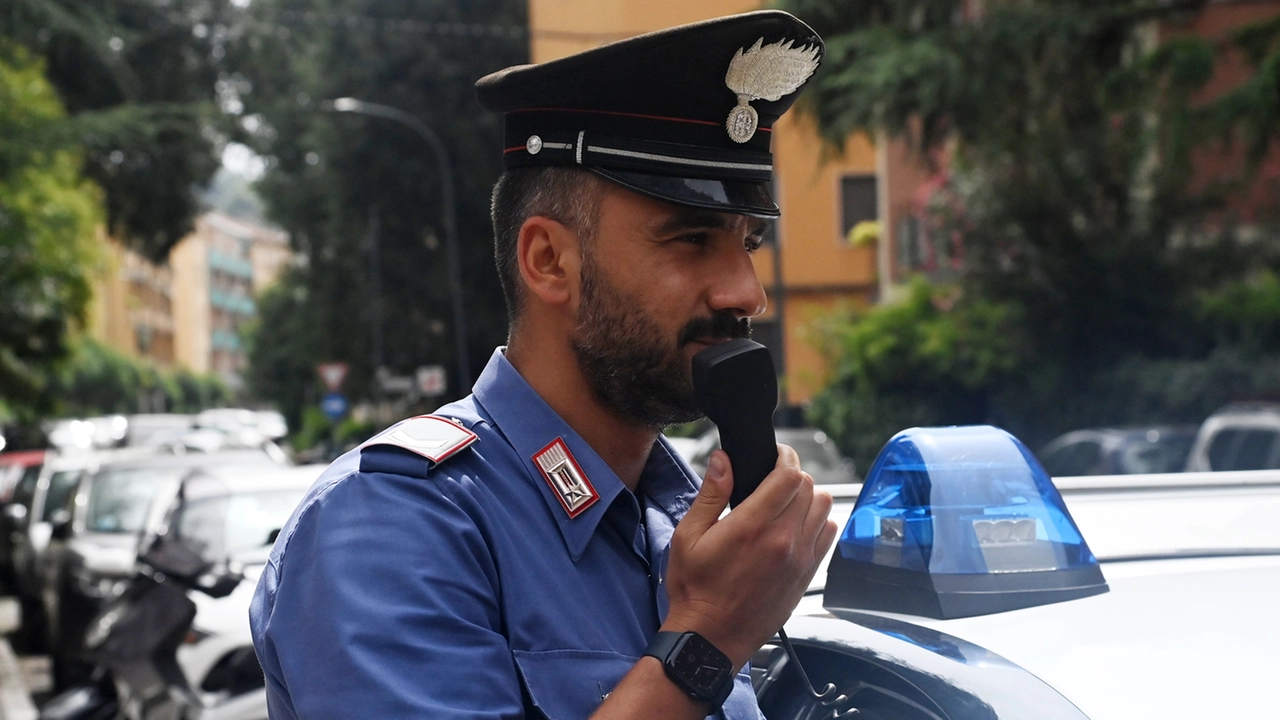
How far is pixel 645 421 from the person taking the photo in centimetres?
171

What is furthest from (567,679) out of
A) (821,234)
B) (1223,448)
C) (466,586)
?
(821,234)

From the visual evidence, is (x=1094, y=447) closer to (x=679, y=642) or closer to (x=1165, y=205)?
(x=1165, y=205)

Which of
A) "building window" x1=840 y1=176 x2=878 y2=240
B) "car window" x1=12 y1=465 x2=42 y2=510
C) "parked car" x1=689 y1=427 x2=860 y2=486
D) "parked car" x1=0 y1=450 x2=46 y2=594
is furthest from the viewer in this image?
"building window" x1=840 y1=176 x2=878 y2=240

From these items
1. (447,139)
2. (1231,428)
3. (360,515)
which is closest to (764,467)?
(360,515)

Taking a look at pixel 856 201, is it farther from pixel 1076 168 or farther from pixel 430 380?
pixel 1076 168

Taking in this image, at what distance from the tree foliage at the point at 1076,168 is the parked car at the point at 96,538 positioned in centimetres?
647

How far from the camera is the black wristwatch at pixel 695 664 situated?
1416 millimetres

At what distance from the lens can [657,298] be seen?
1635mm

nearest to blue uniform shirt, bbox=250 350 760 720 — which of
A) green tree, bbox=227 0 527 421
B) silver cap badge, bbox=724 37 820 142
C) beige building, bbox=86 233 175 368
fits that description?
silver cap badge, bbox=724 37 820 142

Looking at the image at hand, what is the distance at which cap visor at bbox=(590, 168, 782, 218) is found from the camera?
5.43 feet

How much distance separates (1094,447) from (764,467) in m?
12.4

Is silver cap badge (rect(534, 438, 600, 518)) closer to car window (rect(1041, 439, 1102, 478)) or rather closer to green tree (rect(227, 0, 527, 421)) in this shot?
car window (rect(1041, 439, 1102, 478))

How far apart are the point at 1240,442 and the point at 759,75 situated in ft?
33.3

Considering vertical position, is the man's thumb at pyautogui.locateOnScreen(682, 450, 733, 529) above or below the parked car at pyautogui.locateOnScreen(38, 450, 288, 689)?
above
